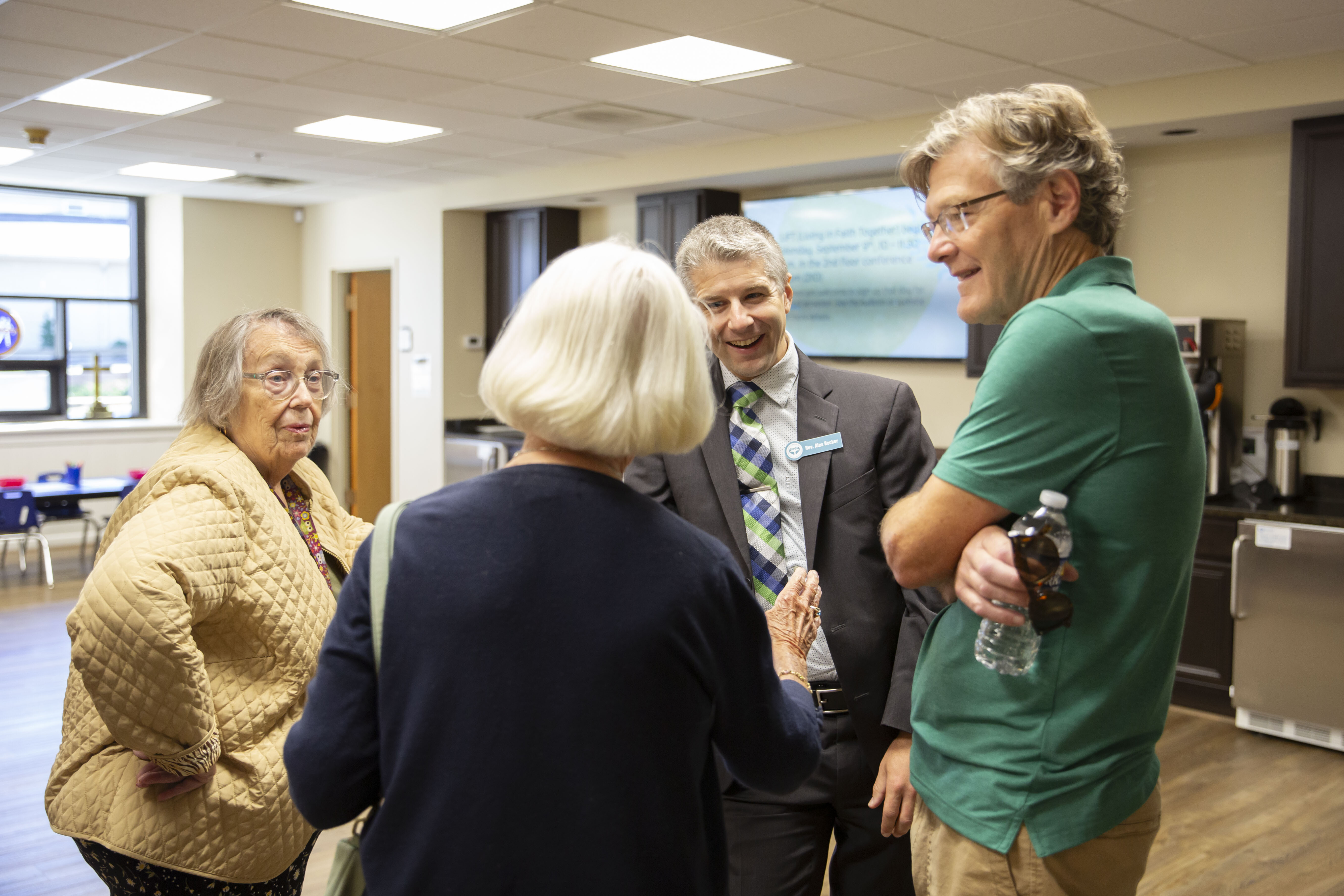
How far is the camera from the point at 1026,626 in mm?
1166

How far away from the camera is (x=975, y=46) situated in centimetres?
439

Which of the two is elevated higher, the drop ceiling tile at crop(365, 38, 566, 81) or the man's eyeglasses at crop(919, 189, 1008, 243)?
the drop ceiling tile at crop(365, 38, 566, 81)

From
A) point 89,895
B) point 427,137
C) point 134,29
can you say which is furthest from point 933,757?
point 427,137

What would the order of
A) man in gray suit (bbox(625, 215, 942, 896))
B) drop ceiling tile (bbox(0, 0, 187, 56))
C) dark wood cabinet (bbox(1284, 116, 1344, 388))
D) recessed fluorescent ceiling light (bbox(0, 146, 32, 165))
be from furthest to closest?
1. recessed fluorescent ceiling light (bbox(0, 146, 32, 165))
2. dark wood cabinet (bbox(1284, 116, 1344, 388))
3. drop ceiling tile (bbox(0, 0, 187, 56))
4. man in gray suit (bbox(625, 215, 942, 896))

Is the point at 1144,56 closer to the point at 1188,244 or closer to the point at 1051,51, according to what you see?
the point at 1051,51

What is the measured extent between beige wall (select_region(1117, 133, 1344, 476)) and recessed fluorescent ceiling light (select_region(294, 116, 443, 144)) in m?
4.05

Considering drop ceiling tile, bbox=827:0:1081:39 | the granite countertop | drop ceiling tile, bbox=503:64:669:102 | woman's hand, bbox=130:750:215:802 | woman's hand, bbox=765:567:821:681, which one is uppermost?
drop ceiling tile, bbox=503:64:669:102

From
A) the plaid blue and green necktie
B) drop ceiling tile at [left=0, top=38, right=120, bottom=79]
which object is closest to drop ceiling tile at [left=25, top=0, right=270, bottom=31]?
drop ceiling tile at [left=0, top=38, right=120, bottom=79]

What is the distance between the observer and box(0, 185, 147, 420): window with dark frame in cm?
923

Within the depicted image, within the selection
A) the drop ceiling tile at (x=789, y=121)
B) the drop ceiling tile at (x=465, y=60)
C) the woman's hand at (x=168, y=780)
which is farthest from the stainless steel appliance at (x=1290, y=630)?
the woman's hand at (x=168, y=780)

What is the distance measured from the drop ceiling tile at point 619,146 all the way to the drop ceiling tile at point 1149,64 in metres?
2.70

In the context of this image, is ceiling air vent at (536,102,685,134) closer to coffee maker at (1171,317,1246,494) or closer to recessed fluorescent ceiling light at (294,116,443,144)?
recessed fluorescent ceiling light at (294,116,443,144)

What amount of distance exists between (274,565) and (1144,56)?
423 centimetres

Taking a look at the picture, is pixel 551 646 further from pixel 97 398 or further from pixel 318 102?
pixel 97 398
